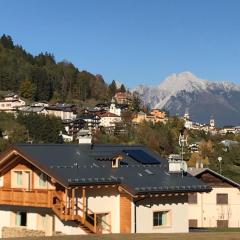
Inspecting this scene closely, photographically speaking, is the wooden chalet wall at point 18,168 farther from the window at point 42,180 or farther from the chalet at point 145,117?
the chalet at point 145,117

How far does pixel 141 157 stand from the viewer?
100 ft

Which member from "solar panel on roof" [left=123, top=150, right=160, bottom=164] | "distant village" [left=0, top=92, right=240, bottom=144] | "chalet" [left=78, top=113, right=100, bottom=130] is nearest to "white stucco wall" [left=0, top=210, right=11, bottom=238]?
"solar panel on roof" [left=123, top=150, right=160, bottom=164]

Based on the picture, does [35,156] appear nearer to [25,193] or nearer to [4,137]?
[25,193]

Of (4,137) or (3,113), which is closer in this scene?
(4,137)

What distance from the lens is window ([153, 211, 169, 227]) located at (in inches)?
1101

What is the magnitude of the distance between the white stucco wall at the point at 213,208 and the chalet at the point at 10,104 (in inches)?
4544

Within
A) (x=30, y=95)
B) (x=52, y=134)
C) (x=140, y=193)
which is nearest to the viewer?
(x=140, y=193)

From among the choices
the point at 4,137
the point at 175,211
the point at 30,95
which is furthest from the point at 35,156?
Result: the point at 30,95

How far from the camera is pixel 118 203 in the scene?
89.5 feet

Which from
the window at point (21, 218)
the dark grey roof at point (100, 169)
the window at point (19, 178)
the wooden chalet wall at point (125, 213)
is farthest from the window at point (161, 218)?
the window at point (19, 178)

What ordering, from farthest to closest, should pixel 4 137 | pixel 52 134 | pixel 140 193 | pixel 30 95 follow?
pixel 30 95
pixel 52 134
pixel 4 137
pixel 140 193

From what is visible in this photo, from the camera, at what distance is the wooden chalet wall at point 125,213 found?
26.9 metres

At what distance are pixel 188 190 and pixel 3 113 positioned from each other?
412 ft

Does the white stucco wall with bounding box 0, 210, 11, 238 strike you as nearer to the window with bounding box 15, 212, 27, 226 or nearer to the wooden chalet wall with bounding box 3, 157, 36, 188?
the window with bounding box 15, 212, 27, 226
